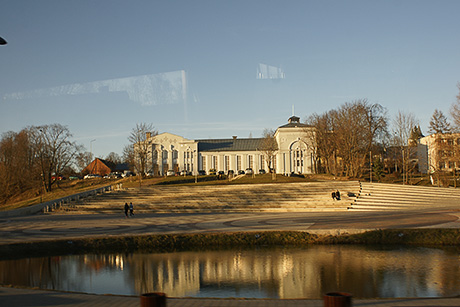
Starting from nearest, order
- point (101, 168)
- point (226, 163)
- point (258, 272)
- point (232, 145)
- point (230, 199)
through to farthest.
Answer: point (258, 272), point (230, 199), point (226, 163), point (232, 145), point (101, 168)

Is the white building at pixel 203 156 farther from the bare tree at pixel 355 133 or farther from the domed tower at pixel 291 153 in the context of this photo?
the bare tree at pixel 355 133

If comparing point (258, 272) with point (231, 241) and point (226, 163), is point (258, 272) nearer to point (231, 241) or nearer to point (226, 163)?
point (231, 241)

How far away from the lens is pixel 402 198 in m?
41.3

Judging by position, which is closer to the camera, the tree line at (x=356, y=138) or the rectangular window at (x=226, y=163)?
the tree line at (x=356, y=138)

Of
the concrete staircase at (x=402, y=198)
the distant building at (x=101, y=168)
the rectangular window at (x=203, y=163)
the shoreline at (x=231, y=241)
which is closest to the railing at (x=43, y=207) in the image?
the shoreline at (x=231, y=241)

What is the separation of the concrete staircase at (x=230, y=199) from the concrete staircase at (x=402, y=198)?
1.31 m

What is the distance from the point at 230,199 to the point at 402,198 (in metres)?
18.7

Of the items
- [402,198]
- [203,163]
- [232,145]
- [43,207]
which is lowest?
[402,198]

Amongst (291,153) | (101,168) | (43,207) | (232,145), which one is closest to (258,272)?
(43,207)

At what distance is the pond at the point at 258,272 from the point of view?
13.2m

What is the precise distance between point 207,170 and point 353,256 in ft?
280

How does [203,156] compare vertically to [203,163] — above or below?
above

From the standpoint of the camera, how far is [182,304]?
406 inches

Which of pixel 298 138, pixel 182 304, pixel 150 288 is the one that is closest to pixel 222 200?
pixel 150 288
